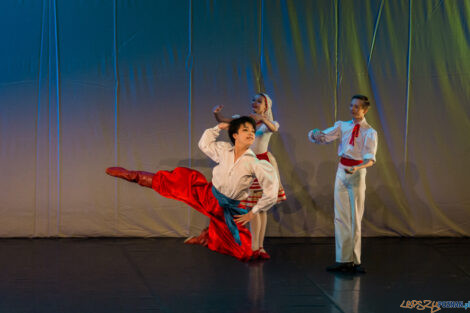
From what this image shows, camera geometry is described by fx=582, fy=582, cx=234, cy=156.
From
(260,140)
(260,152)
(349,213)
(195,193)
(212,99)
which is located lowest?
(349,213)

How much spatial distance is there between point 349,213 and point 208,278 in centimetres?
117

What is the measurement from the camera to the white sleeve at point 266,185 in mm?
4027

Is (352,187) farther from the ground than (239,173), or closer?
closer

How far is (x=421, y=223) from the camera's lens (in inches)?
230

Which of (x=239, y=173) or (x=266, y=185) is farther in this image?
(x=239, y=173)

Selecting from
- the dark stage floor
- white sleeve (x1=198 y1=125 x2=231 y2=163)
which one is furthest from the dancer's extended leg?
the dark stage floor

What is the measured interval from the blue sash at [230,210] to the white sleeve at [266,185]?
398mm

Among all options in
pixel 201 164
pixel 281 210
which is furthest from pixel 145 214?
pixel 281 210

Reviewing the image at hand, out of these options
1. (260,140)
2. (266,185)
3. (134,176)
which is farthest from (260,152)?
(134,176)

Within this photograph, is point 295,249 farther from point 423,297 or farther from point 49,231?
point 49,231

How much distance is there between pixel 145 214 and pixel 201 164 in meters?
0.72

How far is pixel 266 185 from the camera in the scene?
13.4 ft

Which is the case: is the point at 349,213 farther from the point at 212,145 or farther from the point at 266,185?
the point at 212,145

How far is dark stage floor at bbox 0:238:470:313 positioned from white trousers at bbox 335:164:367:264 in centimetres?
21
